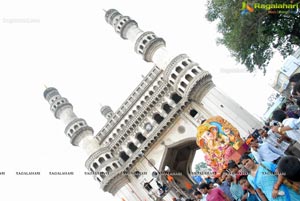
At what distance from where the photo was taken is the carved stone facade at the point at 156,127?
29.9 metres

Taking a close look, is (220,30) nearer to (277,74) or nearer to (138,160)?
(277,74)

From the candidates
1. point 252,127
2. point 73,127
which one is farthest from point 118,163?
point 252,127

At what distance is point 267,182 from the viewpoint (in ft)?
24.0

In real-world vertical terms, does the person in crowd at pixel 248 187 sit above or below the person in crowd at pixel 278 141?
below

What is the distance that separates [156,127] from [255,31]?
14.3 metres

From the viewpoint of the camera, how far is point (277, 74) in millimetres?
26625

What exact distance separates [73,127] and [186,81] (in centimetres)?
1479

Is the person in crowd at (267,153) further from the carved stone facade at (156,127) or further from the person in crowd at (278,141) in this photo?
the carved stone facade at (156,127)

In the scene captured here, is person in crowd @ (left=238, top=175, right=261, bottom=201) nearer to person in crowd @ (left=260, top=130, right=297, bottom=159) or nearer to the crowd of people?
the crowd of people

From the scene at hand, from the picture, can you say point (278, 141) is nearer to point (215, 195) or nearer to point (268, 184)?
point (215, 195)

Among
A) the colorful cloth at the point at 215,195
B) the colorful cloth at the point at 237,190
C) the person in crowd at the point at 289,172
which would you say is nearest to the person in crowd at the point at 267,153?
the colorful cloth at the point at 237,190

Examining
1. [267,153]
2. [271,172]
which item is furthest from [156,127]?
[271,172]

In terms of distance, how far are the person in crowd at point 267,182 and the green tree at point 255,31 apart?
1387 cm

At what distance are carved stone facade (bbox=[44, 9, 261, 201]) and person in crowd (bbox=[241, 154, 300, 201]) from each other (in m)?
20.0
